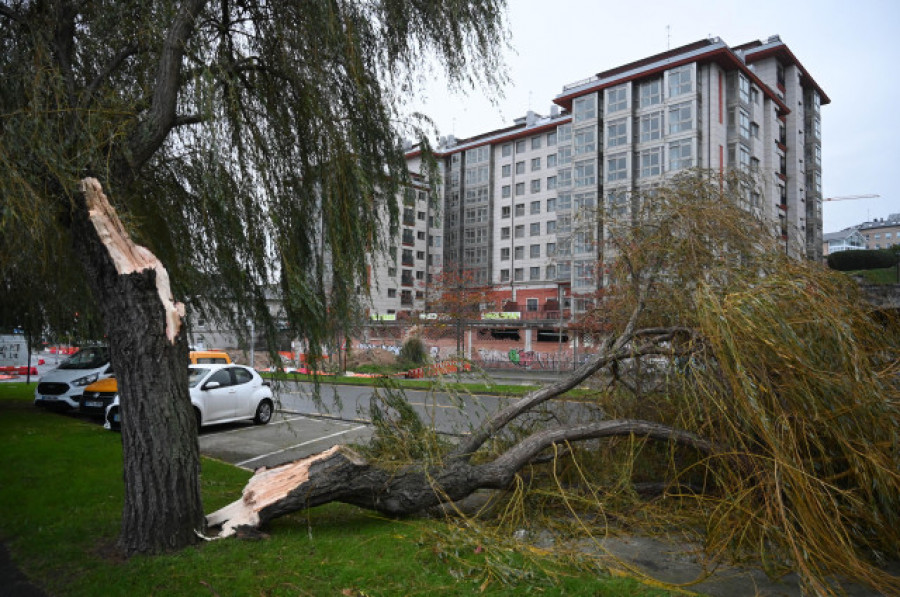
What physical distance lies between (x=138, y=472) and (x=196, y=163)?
397cm

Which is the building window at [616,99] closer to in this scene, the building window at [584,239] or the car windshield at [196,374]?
the building window at [584,239]

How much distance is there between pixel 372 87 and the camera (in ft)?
22.5

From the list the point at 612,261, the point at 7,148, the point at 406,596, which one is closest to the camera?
the point at 406,596

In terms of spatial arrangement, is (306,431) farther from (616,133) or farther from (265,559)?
(616,133)

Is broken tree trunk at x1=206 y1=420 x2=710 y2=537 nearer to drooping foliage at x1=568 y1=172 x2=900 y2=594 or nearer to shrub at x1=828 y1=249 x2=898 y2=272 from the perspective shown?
drooping foliage at x1=568 y1=172 x2=900 y2=594

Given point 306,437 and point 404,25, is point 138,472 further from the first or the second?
point 306,437

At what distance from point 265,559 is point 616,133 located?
1846 inches

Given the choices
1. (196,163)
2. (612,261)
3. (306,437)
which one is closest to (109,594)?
(196,163)

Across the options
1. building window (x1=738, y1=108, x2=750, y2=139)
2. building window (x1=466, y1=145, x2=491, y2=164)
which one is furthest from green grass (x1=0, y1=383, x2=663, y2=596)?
building window (x1=466, y1=145, x2=491, y2=164)

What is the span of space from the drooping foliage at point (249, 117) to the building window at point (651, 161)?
130ft

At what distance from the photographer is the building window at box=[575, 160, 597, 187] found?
159ft

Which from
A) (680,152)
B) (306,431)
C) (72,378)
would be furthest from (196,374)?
(680,152)

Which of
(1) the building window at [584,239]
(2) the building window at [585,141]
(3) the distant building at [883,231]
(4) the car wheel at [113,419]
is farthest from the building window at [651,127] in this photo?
(3) the distant building at [883,231]

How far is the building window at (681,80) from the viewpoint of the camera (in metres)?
41.2
